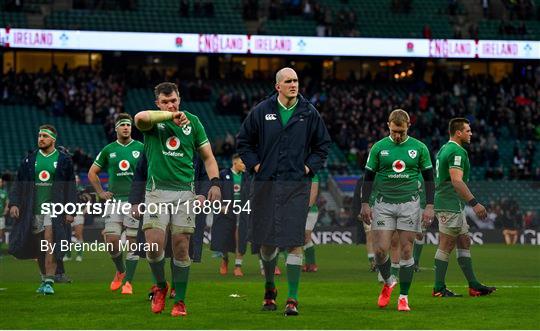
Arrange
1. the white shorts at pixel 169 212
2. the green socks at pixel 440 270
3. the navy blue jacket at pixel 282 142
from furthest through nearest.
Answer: the green socks at pixel 440 270
the navy blue jacket at pixel 282 142
the white shorts at pixel 169 212

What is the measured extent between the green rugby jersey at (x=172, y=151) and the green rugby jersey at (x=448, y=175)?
4.04m

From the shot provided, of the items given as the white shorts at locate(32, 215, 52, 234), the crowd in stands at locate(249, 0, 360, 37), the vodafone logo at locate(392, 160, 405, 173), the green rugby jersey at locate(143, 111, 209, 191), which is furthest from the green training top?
the crowd in stands at locate(249, 0, 360, 37)

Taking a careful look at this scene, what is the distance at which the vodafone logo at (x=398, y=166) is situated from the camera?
13.4 m

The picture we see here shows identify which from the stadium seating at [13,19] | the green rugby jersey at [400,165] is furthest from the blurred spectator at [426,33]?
the green rugby jersey at [400,165]

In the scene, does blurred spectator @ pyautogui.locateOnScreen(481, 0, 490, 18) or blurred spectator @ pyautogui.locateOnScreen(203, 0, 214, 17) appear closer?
blurred spectator @ pyautogui.locateOnScreen(203, 0, 214, 17)

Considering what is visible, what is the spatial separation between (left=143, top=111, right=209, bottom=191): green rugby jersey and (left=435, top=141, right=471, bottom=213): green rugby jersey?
13.3 feet

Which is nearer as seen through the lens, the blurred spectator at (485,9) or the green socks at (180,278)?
the green socks at (180,278)

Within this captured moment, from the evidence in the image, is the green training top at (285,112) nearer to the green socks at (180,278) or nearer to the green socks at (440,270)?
the green socks at (180,278)

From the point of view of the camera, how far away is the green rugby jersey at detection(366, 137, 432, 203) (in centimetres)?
1344

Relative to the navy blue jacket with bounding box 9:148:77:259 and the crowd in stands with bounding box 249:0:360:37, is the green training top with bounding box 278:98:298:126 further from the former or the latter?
the crowd in stands with bounding box 249:0:360:37

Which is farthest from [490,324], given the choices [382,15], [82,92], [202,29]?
[382,15]

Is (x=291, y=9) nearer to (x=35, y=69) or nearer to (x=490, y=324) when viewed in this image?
(x=35, y=69)

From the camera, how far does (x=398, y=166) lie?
44.1 feet

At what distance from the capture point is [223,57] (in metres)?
55.2
